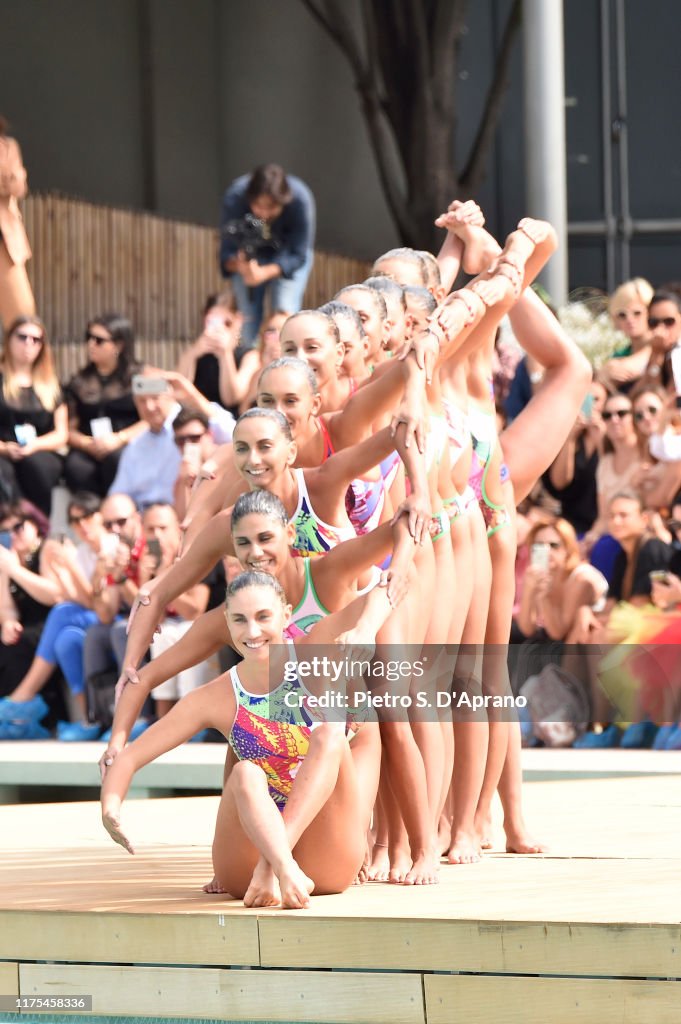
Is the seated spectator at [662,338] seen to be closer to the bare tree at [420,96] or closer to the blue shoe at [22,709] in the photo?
the blue shoe at [22,709]

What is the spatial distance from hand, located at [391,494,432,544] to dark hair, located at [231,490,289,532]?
31 centimetres

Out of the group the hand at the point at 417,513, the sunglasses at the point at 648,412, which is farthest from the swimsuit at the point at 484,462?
the sunglasses at the point at 648,412

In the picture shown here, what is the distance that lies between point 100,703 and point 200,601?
672 mm

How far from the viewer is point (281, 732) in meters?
4.47

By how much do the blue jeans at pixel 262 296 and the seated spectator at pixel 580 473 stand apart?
2.02 meters

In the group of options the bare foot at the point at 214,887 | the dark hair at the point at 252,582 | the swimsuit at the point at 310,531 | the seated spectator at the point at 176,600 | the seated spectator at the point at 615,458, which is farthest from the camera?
the seated spectator at the point at 176,600

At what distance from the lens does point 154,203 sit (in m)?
16.0

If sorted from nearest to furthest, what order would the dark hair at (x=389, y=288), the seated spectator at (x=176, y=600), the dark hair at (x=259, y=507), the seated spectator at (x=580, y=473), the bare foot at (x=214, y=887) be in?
the dark hair at (x=259, y=507), the bare foot at (x=214, y=887), the dark hair at (x=389, y=288), the seated spectator at (x=176, y=600), the seated spectator at (x=580, y=473)

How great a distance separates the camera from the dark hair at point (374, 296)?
527cm

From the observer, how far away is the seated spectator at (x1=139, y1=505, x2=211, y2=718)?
26.3 ft

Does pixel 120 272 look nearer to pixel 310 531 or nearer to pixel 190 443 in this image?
pixel 190 443

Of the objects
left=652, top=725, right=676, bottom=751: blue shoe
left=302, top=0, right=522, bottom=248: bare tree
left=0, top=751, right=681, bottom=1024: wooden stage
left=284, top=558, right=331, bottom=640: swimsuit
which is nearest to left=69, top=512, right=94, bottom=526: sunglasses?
left=652, top=725, right=676, bottom=751: blue shoe

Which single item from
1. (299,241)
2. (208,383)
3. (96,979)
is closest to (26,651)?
(208,383)

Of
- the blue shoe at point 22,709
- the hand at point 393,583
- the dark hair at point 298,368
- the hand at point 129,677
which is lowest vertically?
the blue shoe at point 22,709
